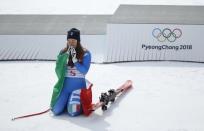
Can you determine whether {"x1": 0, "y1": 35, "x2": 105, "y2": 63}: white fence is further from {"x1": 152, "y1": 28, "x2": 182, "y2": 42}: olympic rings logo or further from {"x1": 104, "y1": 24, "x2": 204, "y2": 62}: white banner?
{"x1": 152, "y1": 28, "x2": 182, "y2": 42}: olympic rings logo

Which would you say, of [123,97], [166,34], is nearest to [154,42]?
[166,34]

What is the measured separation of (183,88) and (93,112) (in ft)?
5.28

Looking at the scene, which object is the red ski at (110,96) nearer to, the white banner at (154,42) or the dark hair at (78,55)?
the dark hair at (78,55)

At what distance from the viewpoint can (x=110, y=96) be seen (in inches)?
203

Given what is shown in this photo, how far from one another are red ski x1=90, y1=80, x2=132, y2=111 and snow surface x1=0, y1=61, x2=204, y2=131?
0.27 ft

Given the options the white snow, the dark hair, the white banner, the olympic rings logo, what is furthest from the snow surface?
the white snow

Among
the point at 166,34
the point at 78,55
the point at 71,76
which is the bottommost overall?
the point at 71,76

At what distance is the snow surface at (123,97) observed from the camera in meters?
4.52

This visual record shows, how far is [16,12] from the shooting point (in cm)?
1031

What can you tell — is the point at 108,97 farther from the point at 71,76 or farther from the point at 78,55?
the point at 78,55

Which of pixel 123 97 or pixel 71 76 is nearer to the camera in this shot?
pixel 71 76

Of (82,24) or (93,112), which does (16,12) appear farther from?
(93,112)

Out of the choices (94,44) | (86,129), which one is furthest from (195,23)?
(86,129)

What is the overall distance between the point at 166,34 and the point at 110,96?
256 cm
